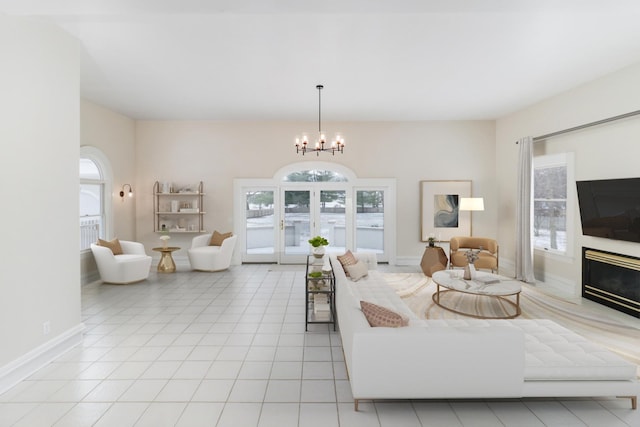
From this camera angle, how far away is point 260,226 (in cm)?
810

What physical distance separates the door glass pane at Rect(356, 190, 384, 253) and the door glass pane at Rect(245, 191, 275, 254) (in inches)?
80.3

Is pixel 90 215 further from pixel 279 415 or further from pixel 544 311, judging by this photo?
pixel 544 311

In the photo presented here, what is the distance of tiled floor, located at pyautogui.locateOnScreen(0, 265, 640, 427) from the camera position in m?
2.42

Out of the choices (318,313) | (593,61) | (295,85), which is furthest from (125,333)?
(593,61)

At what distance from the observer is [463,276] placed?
4.91 metres

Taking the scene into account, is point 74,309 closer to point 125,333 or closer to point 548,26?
point 125,333

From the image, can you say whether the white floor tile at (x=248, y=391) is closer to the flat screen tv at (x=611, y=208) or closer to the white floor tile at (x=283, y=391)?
the white floor tile at (x=283, y=391)

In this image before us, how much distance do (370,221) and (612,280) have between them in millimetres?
4443

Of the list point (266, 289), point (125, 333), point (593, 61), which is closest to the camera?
point (125, 333)

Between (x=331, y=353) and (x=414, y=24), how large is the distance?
3.45m

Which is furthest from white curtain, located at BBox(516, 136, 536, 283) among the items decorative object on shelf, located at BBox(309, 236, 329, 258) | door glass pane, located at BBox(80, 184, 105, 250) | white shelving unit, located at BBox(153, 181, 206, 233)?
door glass pane, located at BBox(80, 184, 105, 250)

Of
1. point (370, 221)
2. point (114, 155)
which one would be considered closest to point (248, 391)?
point (370, 221)

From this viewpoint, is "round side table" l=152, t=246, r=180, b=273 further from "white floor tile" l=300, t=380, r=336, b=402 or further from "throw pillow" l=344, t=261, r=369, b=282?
"white floor tile" l=300, t=380, r=336, b=402

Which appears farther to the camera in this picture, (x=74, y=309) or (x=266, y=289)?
(x=266, y=289)
